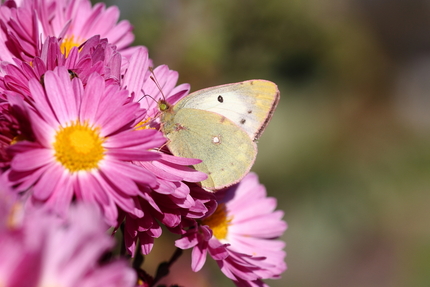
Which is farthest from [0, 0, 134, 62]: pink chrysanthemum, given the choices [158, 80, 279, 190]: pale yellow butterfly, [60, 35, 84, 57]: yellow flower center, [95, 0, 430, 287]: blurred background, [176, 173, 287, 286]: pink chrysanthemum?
[95, 0, 430, 287]: blurred background

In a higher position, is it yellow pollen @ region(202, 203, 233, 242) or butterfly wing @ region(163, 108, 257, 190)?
butterfly wing @ region(163, 108, 257, 190)

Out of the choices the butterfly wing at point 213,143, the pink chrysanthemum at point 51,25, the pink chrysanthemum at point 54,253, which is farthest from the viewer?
the butterfly wing at point 213,143

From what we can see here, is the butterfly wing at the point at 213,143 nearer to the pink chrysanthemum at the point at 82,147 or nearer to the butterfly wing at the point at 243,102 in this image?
the butterfly wing at the point at 243,102

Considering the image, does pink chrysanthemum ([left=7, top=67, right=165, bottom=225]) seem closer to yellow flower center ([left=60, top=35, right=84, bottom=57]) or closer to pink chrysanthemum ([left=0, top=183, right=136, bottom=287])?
pink chrysanthemum ([left=0, top=183, right=136, bottom=287])

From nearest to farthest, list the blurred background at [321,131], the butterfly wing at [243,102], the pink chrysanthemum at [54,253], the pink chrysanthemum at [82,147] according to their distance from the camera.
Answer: the pink chrysanthemum at [54,253], the pink chrysanthemum at [82,147], the butterfly wing at [243,102], the blurred background at [321,131]

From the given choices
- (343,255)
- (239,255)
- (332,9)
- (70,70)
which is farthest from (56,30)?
(332,9)

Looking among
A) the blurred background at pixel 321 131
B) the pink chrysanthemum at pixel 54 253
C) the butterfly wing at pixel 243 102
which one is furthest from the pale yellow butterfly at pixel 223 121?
the blurred background at pixel 321 131
